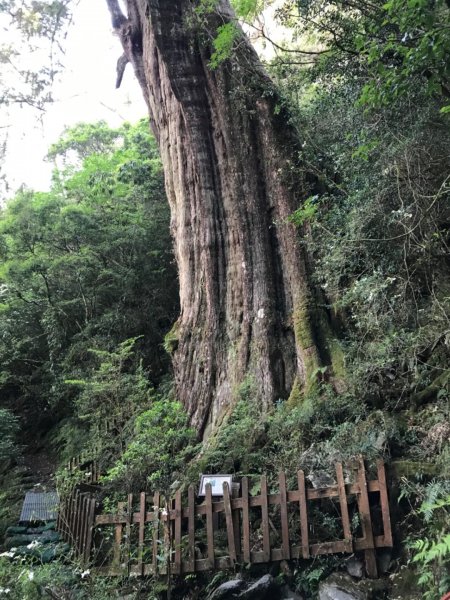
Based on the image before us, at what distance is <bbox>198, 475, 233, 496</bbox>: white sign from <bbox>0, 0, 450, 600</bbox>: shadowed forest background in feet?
1.60

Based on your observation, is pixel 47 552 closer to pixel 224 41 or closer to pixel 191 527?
pixel 191 527

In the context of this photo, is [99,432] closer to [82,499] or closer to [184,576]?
[82,499]

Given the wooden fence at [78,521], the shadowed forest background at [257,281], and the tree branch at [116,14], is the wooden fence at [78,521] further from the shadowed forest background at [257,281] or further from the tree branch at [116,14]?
the tree branch at [116,14]

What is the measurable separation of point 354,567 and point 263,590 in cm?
79

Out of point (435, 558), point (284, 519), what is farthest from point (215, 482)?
point (435, 558)

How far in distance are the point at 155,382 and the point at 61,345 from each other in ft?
8.59

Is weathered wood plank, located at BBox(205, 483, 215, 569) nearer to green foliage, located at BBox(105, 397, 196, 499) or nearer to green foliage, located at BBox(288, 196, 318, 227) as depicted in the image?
green foliage, located at BBox(105, 397, 196, 499)

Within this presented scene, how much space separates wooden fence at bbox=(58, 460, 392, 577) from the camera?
3.95m

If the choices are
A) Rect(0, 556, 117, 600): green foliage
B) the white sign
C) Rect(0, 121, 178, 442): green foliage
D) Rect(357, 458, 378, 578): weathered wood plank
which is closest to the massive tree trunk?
the white sign

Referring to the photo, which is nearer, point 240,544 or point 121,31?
point 240,544

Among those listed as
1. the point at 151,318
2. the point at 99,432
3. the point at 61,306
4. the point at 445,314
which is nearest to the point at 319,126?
the point at 445,314

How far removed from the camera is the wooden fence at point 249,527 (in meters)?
3.95

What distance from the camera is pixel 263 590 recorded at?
3969mm

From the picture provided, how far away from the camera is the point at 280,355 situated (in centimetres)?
672
